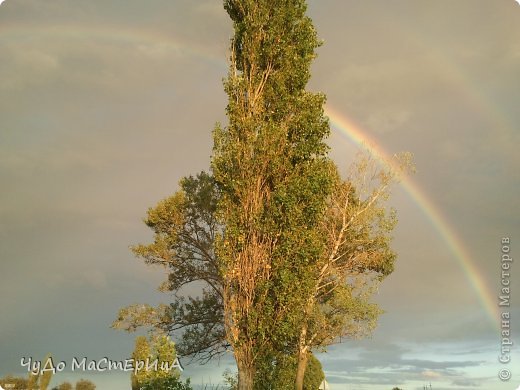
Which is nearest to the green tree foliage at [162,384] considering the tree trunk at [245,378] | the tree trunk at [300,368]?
the tree trunk at [245,378]

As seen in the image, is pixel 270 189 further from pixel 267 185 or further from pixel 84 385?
pixel 84 385

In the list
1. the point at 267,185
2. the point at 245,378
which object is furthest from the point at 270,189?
the point at 245,378

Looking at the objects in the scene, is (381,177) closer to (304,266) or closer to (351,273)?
(351,273)

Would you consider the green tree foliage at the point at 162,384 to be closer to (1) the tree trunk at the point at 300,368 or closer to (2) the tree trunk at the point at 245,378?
(2) the tree trunk at the point at 245,378

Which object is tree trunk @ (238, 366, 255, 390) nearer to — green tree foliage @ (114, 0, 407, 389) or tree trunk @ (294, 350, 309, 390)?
green tree foliage @ (114, 0, 407, 389)

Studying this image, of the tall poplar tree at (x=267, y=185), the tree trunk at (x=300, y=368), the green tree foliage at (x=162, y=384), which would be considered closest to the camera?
the green tree foliage at (x=162, y=384)

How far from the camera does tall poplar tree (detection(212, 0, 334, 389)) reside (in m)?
23.7

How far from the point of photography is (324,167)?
26.0 metres

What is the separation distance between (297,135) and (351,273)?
1192cm

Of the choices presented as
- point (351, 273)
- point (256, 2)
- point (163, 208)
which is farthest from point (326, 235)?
point (256, 2)

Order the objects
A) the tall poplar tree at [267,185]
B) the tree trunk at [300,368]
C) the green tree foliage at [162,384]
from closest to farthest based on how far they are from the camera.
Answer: the green tree foliage at [162,384] → the tall poplar tree at [267,185] → the tree trunk at [300,368]

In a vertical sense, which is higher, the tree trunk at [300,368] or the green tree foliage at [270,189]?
the green tree foliage at [270,189]

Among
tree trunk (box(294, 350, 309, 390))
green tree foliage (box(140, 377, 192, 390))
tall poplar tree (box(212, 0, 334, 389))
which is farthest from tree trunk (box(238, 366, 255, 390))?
tree trunk (box(294, 350, 309, 390))

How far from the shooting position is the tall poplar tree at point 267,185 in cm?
2369
